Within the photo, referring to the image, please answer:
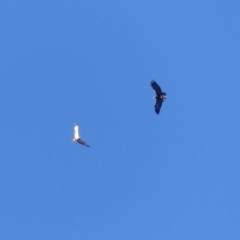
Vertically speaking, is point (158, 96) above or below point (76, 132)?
above

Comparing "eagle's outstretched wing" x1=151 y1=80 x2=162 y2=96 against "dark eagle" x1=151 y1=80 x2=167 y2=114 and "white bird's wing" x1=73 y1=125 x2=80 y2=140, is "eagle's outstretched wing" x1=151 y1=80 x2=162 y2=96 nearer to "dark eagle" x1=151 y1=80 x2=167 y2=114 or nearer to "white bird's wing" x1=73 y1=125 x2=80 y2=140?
"dark eagle" x1=151 y1=80 x2=167 y2=114

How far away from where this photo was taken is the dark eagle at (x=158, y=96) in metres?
62.9

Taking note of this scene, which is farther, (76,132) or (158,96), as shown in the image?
(158,96)

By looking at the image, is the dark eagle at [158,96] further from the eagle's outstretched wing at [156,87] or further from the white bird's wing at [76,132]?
the white bird's wing at [76,132]

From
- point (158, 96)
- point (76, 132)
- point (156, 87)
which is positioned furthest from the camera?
point (158, 96)

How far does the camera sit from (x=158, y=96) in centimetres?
6562

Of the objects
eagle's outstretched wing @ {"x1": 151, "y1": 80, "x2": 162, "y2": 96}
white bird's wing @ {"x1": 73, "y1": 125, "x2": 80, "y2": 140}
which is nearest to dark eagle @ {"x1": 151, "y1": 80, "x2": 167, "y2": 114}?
eagle's outstretched wing @ {"x1": 151, "y1": 80, "x2": 162, "y2": 96}

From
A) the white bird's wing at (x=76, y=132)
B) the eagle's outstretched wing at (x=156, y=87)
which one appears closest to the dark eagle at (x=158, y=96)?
the eagle's outstretched wing at (x=156, y=87)

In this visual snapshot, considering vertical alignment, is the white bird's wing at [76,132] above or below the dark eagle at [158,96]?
below

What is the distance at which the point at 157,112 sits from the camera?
66.6m

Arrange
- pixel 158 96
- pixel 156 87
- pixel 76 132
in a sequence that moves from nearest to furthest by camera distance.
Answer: pixel 76 132
pixel 156 87
pixel 158 96

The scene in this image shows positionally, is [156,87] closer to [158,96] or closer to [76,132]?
[158,96]

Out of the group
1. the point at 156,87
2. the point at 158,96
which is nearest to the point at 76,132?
the point at 156,87

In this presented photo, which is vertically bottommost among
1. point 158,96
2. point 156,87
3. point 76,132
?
point 76,132
